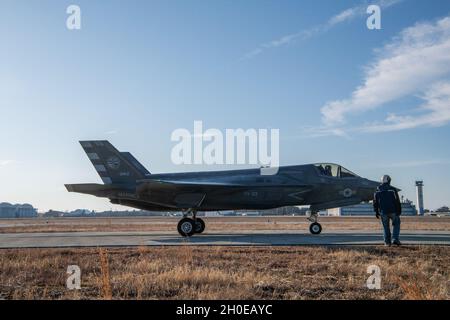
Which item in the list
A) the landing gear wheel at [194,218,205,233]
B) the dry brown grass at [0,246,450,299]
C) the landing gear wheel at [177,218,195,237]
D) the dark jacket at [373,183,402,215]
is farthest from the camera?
the landing gear wheel at [194,218,205,233]

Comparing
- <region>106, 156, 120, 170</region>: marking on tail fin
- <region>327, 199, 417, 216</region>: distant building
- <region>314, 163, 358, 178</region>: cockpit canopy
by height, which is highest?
<region>106, 156, 120, 170</region>: marking on tail fin

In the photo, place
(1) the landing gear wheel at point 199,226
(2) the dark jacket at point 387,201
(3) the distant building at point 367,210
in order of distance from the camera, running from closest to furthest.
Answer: (2) the dark jacket at point 387,201
(1) the landing gear wheel at point 199,226
(3) the distant building at point 367,210

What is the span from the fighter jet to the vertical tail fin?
0.67 meters

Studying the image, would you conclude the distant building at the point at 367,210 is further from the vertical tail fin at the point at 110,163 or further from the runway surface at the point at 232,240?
the vertical tail fin at the point at 110,163

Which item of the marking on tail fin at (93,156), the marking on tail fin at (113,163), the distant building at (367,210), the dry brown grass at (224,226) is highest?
the marking on tail fin at (93,156)

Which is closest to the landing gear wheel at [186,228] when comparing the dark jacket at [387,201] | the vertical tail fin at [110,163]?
the vertical tail fin at [110,163]

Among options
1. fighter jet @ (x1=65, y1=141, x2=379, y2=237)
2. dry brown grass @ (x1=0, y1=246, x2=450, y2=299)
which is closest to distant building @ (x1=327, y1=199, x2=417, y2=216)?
fighter jet @ (x1=65, y1=141, x2=379, y2=237)

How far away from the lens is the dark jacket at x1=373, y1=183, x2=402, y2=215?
12414 millimetres

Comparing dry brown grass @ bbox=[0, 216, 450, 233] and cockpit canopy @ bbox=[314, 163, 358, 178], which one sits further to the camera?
dry brown grass @ bbox=[0, 216, 450, 233]

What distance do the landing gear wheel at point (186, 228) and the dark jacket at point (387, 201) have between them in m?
8.96

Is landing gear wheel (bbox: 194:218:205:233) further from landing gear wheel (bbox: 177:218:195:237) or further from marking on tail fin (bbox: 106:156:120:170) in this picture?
marking on tail fin (bbox: 106:156:120:170)

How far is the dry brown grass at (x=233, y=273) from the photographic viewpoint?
21.0 ft

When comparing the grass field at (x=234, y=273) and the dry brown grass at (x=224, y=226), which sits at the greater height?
the grass field at (x=234, y=273)
